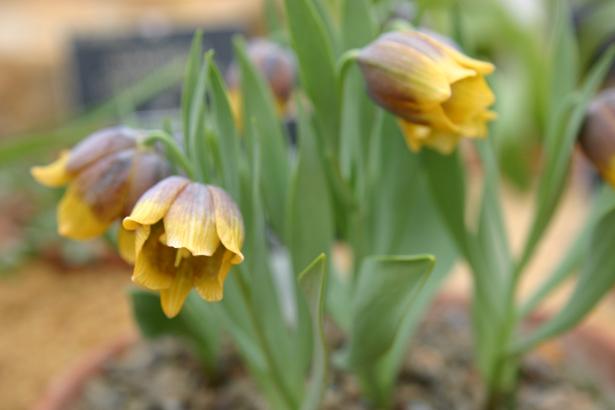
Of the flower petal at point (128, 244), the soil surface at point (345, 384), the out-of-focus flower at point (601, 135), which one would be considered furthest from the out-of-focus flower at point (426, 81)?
the soil surface at point (345, 384)

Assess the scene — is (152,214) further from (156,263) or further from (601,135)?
(601,135)

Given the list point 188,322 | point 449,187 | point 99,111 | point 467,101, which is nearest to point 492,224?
point 449,187

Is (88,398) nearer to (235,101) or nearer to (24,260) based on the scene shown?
(235,101)

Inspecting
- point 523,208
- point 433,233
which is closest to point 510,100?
point 523,208

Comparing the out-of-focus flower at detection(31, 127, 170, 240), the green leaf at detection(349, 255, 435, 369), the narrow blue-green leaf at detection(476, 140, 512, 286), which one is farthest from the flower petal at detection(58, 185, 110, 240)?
the narrow blue-green leaf at detection(476, 140, 512, 286)

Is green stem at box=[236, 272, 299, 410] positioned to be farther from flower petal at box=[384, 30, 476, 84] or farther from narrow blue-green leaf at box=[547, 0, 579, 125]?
narrow blue-green leaf at box=[547, 0, 579, 125]

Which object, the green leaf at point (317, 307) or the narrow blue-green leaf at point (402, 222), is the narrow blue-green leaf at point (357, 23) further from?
the green leaf at point (317, 307)
